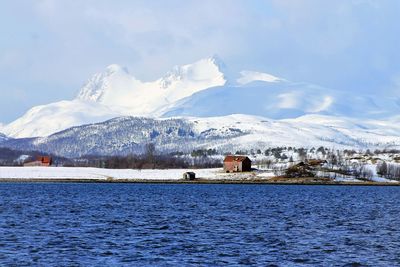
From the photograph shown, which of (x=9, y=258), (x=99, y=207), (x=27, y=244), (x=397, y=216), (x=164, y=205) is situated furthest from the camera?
(x=164, y=205)

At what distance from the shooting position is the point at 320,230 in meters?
65.7

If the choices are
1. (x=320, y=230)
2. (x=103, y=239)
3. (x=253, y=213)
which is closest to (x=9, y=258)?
(x=103, y=239)

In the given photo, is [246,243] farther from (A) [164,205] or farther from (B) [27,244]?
(A) [164,205]

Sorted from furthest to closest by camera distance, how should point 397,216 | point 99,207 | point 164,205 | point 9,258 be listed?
point 164,205 → point 99,207 → point 397,216 → point 9,258

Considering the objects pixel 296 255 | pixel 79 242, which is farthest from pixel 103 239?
pixel 296 255

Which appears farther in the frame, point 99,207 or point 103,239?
point 99,207

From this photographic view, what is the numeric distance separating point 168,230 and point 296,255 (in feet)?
51.2

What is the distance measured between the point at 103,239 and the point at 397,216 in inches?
1391

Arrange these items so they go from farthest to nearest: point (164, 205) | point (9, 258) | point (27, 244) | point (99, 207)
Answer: point (164, 205) → point (99, 207) → point (27, 244) → point (9, 258)

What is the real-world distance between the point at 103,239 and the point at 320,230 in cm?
1770

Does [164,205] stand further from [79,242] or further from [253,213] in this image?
[79,242]

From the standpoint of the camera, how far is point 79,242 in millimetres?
55688

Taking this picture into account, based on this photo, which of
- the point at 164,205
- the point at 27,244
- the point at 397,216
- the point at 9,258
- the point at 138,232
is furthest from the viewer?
the point at 164,205

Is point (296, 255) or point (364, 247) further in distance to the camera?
point (364, 247)
